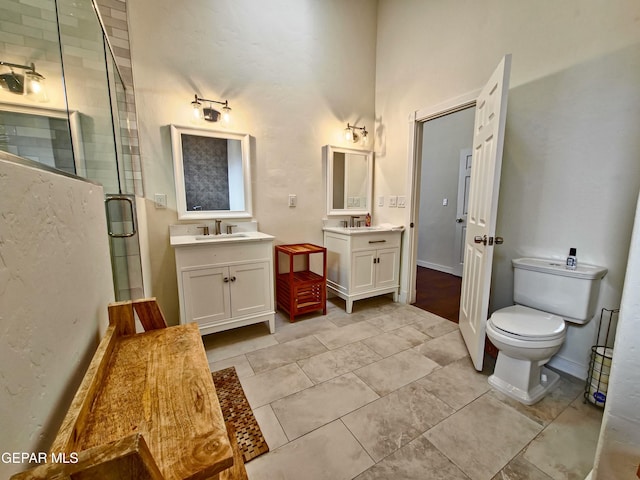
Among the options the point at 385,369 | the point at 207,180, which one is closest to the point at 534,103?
the point at 385,369

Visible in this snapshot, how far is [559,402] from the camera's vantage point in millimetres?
1597

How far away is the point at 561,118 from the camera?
1.82 metres

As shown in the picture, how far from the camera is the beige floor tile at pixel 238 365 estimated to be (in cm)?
187

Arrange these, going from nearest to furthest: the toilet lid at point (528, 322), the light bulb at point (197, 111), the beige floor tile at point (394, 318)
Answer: the toilet lid at point (528, 322), the light bulb at point (197, 111), the beige floor tile at point (394, 318)

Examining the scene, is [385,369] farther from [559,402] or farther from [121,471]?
[121,471]

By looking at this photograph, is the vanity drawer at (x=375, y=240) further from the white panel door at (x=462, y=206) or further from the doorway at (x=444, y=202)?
the white panel door at (x=462, y=206)

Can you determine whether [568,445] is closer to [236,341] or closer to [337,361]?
[337,361]

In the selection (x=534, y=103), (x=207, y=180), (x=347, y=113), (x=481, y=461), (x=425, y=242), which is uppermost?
(x=347, y=113)

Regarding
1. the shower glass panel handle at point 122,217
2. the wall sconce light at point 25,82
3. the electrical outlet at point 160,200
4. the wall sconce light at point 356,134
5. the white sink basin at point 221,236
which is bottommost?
the white sink basin at point 221,236

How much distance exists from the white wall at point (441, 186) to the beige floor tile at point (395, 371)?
2.60 m

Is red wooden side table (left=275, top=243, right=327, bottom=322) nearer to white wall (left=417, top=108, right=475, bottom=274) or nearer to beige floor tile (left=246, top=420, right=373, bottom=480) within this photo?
beige floor tile (left=246, top=420, right=373, bottom=480)

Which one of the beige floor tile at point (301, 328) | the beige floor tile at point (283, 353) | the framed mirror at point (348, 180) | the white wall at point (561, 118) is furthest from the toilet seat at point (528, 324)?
the framed mirror at point (348, 180)

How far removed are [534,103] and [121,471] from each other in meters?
2.69

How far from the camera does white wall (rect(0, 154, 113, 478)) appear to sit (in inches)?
16.1
